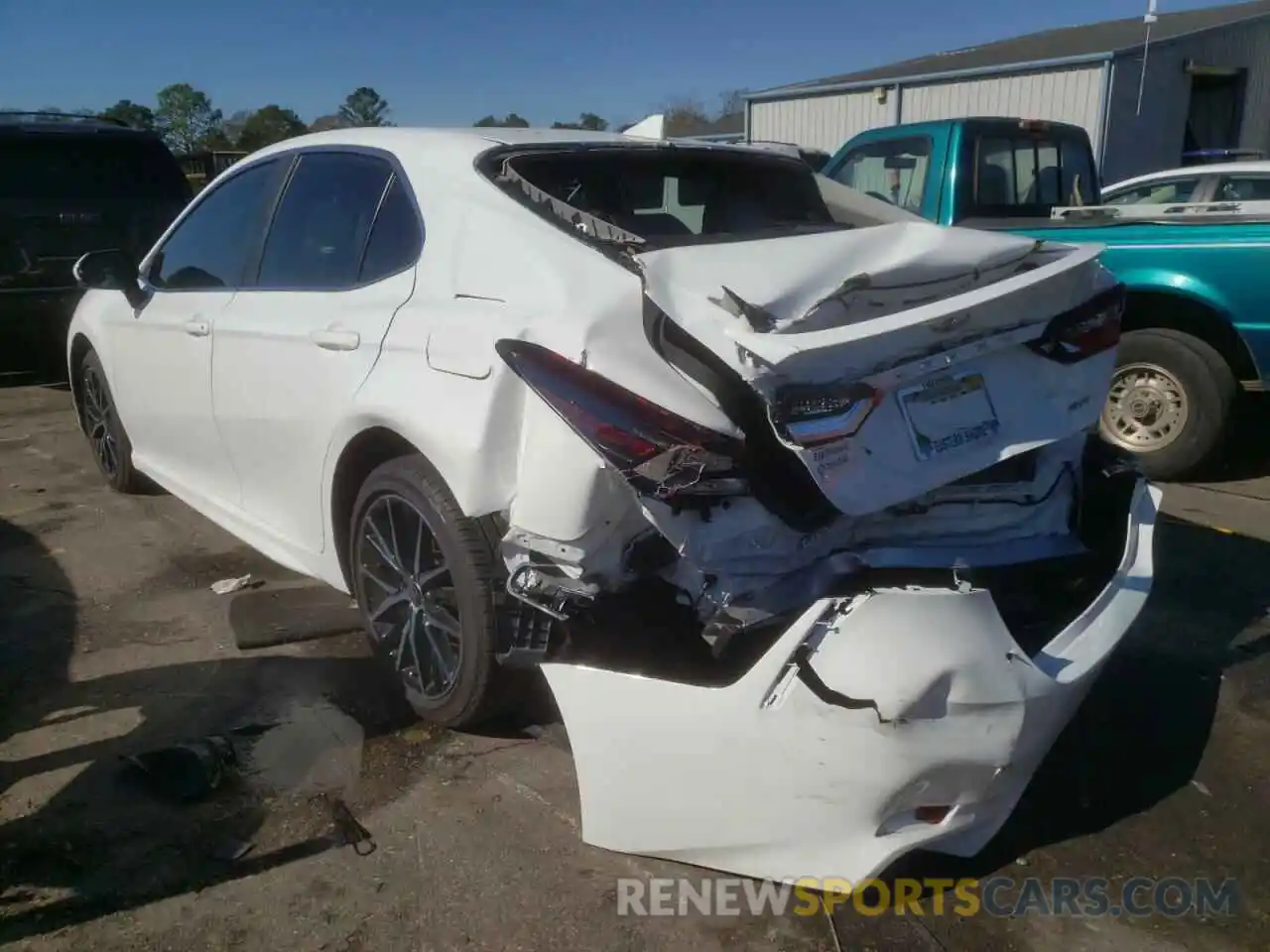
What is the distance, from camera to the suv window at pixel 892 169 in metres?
6.98

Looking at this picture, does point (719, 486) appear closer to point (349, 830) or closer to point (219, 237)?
point (349, 830)

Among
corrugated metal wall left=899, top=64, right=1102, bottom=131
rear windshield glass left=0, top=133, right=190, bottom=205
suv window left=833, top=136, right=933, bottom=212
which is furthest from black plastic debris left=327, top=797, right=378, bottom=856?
corrugated metal wall left=899, top=64, right=1102, bottom=131

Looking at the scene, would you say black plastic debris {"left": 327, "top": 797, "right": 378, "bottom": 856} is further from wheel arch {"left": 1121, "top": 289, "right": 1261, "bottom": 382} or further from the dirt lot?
wheel arch {"left": 1121, "top": 289, "right": 1261, "bottom": 382}

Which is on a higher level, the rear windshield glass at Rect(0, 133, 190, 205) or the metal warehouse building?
the metal warehouse building

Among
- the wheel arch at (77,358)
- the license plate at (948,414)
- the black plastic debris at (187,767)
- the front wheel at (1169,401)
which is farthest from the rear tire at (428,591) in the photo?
the front wheel at (1169,401)

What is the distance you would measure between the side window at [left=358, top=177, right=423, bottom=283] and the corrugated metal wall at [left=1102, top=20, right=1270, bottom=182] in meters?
15.7

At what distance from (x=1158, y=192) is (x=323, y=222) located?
25.4 ft

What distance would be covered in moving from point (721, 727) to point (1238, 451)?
576 centimetres

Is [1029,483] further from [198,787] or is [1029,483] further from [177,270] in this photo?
[177,270]

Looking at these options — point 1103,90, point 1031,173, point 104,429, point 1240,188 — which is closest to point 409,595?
point 104,429

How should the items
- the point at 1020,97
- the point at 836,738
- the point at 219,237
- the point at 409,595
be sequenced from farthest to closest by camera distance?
the point at 1020,97
the point at 219,237
the point at 409,595
the point at 836,738

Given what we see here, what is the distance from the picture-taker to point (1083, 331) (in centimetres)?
293

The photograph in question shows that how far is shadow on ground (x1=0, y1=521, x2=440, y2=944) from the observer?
2658 millimetres

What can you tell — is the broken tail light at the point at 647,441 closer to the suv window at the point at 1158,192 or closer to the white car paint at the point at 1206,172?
the white car paint at the point at 1206,172
